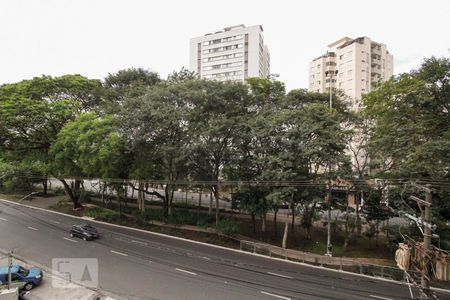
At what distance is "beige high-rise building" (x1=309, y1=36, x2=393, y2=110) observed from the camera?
206 feet

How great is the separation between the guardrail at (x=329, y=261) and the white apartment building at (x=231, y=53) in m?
53.3

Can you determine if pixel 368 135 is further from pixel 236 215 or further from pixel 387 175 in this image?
pixel 236 215

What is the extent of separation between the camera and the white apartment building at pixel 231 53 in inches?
2876

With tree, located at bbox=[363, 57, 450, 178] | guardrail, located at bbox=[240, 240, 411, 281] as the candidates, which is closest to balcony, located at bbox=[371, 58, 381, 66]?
Result: tree, located at bbox=[363, 57, 450, 178]

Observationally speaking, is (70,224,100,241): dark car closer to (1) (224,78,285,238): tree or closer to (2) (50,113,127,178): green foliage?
A: (2) (50,113,127,178): green foliage

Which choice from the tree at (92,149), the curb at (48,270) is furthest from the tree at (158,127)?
the curb at (48,270)

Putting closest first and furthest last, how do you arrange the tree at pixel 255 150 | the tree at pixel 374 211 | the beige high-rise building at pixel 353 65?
the tree at pixel 255 150
the tree at pixel 374 211
the beige high-rise building at pixel 353 65

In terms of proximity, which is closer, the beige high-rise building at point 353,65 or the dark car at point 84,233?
the dark car at point 84,233

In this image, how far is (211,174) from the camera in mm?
28344

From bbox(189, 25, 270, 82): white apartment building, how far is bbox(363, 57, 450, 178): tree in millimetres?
52117

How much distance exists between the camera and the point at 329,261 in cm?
2383

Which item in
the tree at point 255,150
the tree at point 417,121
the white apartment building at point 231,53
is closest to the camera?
the tree at point 417,121

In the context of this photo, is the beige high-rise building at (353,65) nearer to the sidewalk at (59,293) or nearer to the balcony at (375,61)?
the balcony at (375,61)

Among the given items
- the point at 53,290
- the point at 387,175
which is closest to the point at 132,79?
the point at 53,290
